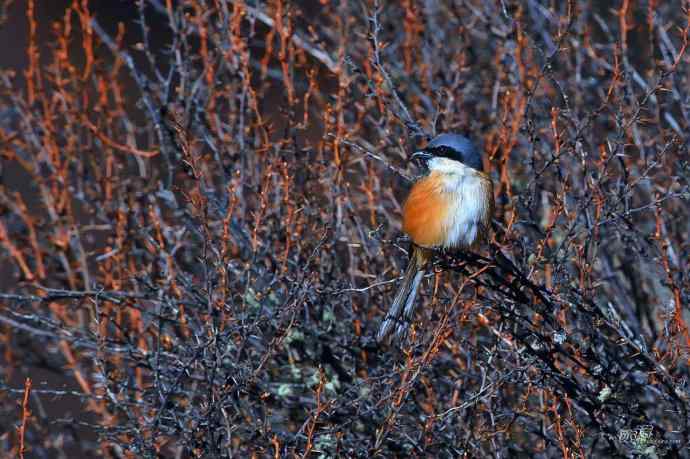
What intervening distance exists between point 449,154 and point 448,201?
222 millimetres

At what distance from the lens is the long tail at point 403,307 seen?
3.33 m

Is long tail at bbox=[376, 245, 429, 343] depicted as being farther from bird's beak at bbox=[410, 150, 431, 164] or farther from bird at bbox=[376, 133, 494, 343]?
bird's beak at bbox=[410, 150, 431, 164]

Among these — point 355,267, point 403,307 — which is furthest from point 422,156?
point 403,307

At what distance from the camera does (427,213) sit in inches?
149

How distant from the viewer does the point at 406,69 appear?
432 centimetres

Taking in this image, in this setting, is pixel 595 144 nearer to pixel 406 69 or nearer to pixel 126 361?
pixel 406 69

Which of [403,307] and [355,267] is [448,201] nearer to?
[355,267]

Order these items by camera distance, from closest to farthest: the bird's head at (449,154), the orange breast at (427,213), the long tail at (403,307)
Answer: the long tail at (403,307), the bird's head at (449,154), the orange breast at (427,213)

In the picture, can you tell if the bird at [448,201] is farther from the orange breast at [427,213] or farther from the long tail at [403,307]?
the long tail at [403,307]

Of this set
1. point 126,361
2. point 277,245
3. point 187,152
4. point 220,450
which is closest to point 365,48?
point 277,245

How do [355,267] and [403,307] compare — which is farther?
[355,267]

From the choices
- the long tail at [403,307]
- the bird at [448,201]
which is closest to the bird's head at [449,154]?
the bird at [448,201]

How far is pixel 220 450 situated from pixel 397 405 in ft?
1.68


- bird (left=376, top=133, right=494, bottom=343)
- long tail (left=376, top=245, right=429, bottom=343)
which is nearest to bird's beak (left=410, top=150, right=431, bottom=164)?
bird (left=376, top=133, right=494, bottom=343)
